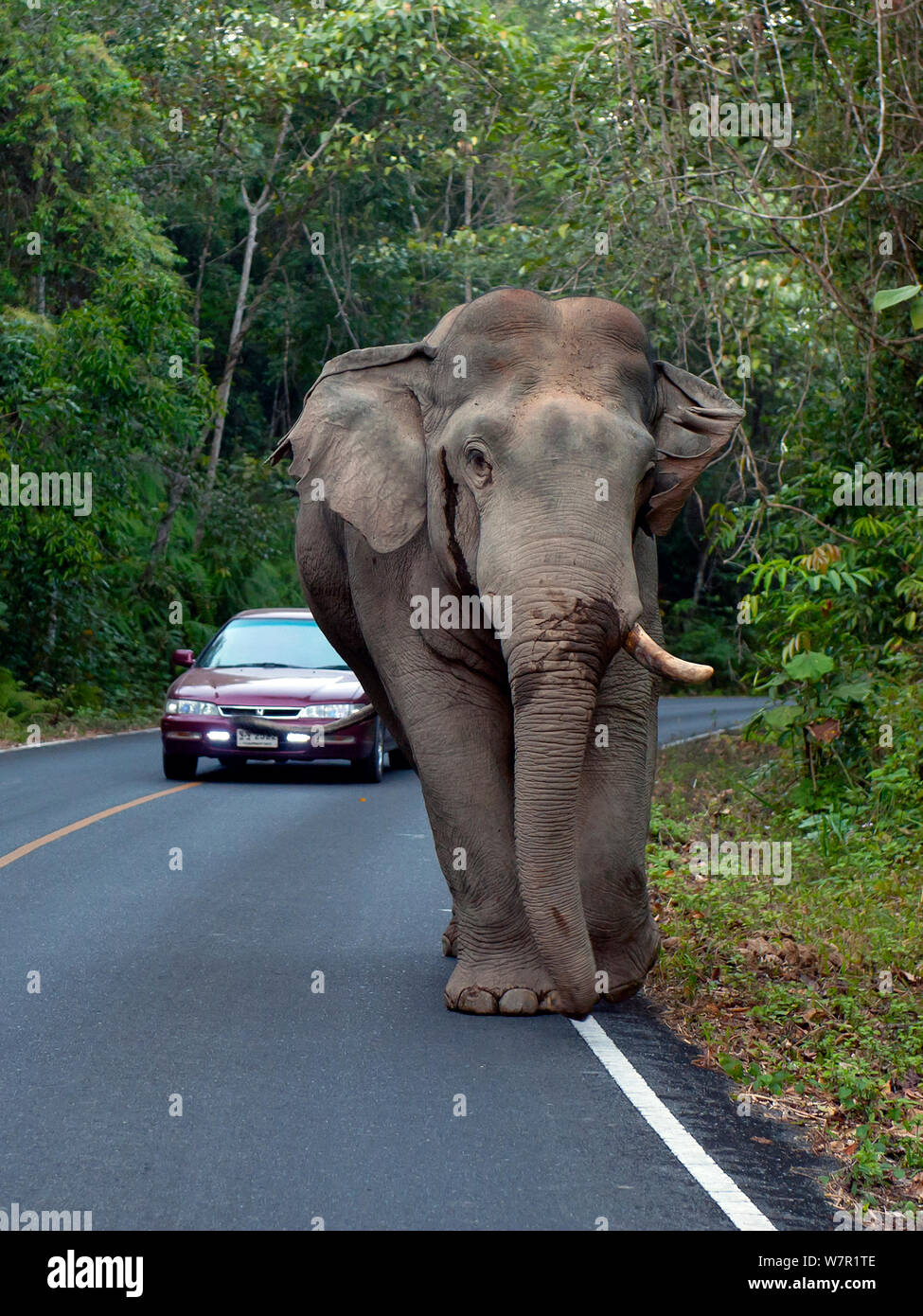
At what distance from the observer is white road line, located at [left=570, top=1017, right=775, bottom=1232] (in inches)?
191

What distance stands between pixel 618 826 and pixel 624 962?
71 cm

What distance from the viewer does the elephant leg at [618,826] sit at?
23.5 feet

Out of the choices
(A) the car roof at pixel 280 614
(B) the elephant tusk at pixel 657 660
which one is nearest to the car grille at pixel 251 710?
(A) the car roof at pixel 280 614

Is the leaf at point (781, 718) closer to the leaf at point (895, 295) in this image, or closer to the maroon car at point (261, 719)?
the leaf at point (895, 295)

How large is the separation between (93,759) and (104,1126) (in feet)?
47.7

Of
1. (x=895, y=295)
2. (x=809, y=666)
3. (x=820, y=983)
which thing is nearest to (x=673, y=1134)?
(x=820, y=983)
